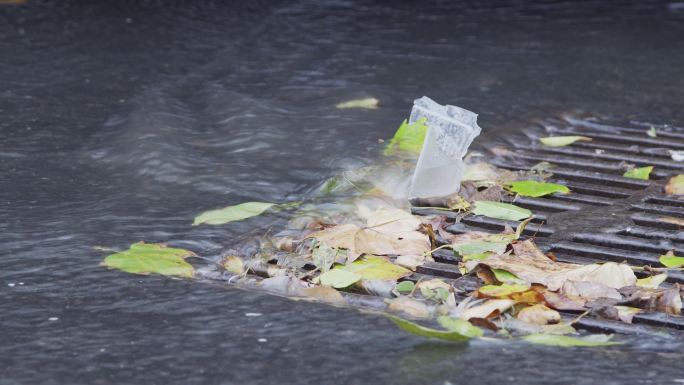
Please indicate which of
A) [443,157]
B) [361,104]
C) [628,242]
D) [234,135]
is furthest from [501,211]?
[361,104]

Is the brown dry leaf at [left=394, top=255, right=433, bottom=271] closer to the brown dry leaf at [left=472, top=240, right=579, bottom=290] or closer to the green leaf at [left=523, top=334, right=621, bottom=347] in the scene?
the brown dry leaf at [left=472, top=240, right=579, bottom=290]

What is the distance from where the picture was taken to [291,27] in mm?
4867

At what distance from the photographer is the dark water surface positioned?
1.73 m

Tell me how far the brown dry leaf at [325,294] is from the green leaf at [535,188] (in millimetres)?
772

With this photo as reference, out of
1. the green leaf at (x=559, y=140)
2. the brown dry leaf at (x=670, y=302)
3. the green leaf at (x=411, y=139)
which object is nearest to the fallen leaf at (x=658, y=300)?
the brown dry leaf at (x=670, y=302)

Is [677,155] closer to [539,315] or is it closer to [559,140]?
[559,140]

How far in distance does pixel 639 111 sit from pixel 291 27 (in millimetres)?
1917

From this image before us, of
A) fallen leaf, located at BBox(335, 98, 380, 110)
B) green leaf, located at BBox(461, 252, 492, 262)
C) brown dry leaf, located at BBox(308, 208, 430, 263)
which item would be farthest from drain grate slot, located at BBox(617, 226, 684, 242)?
fallen leaf, located at BBox(335, 98, 380, 110)

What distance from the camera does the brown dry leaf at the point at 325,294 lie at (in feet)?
6.60

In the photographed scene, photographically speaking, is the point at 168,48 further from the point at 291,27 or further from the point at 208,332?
the point at 208,332

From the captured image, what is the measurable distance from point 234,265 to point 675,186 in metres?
1.19

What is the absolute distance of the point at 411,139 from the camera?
2.94 meters

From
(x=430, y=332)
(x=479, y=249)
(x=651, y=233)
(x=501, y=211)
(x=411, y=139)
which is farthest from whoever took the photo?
(x=411, y=139)

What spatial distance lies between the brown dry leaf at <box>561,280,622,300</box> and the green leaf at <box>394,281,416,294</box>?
0.29 meters
